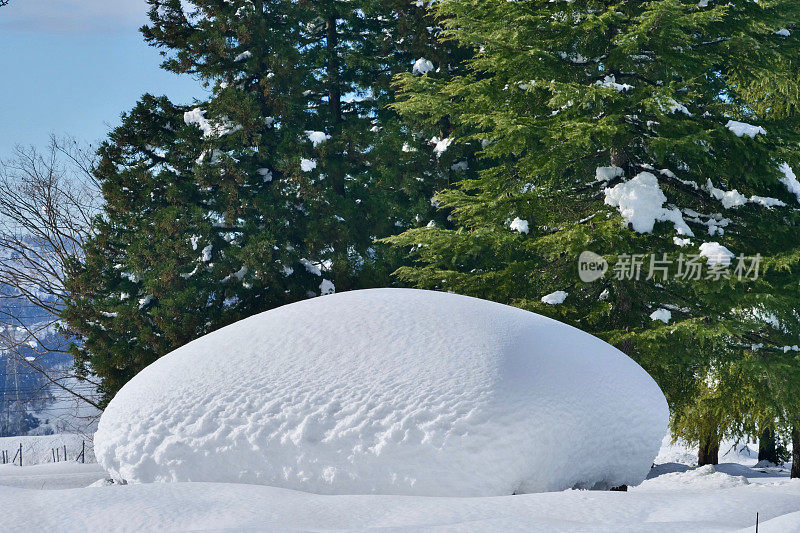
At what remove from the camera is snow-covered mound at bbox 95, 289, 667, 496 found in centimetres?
350

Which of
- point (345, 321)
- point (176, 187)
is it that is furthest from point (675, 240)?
point (176, 187)

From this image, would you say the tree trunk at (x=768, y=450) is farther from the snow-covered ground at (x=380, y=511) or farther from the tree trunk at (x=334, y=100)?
the snow-covered ground at (x=380, y=511)

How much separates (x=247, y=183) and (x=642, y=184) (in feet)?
27.0

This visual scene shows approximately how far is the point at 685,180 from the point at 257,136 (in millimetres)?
7993

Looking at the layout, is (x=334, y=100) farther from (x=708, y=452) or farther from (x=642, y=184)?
(x=708, y=452)

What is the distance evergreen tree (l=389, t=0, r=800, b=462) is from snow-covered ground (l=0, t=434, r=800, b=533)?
581 cm

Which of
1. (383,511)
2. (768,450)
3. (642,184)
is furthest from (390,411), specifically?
(768,450)

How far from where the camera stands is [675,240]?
27.9 feet

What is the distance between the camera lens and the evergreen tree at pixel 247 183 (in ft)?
43.5

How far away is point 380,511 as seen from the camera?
8.83 ft

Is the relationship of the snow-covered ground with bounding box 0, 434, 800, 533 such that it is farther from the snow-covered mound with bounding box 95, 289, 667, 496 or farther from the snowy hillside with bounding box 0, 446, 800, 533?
the snow-covered mound with bounding box 95, 289, 667, 496

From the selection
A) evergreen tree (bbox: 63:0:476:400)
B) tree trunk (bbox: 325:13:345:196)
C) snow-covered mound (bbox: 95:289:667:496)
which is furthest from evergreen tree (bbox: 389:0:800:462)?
snow-covered mound (bbox: 95:289:667:496)

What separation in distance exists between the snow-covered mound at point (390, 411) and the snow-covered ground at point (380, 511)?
0.55 m

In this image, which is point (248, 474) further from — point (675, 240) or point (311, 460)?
point (675, 240)
